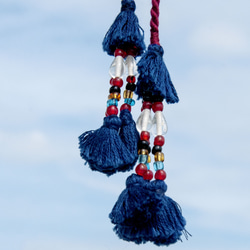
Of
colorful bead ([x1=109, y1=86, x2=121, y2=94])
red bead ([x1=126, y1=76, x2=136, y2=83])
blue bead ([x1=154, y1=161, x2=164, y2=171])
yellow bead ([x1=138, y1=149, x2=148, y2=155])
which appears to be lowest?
blue bead ([x1=154, y1=161, x2=164, y2=171])

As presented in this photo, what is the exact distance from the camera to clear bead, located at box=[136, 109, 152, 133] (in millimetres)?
2258

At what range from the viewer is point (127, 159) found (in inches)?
85.4

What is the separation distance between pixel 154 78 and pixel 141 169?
11.2 inches

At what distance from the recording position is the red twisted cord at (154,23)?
7.50 ft

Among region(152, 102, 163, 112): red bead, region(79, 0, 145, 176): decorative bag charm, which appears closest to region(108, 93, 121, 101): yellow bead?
region(79, 0, 145, 176): decorative bag charm

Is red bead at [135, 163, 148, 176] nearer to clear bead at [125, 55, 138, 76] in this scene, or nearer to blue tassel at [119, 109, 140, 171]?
blue tassel at [119, 109, 140, 171]

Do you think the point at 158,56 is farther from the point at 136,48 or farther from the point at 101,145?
the point at 101,145

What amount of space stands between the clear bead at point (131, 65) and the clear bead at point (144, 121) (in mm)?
123

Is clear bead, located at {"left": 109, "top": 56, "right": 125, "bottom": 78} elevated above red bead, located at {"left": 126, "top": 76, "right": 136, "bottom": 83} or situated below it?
above

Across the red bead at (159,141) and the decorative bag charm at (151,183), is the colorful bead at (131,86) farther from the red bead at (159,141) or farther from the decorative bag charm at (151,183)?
the red bead at (159,141)

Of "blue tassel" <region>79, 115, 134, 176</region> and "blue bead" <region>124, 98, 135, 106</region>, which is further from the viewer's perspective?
"blue bead" <region>124, 98, 135, 106</region>

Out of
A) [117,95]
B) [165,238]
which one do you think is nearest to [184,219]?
[165,238]

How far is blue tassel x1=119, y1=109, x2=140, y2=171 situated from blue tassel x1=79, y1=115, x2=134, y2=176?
0.03m

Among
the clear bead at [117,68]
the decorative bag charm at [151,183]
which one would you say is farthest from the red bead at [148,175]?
the clear bead at [117,68]
